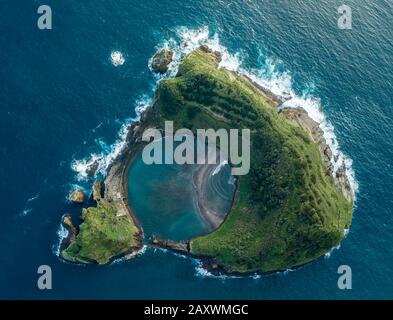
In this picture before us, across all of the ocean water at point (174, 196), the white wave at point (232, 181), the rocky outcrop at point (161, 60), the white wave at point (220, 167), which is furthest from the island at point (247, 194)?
the white wave at point (220, 167)

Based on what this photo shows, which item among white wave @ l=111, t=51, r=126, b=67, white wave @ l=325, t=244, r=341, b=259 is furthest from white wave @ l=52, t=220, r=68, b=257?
white wave @ l=325, t=244, r=341, b=259

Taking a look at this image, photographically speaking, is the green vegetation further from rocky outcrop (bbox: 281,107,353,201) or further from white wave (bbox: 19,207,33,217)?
rocky outcrop (bbox: 281,107,353,201)

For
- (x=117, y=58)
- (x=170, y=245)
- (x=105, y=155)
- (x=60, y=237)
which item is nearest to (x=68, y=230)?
(x=60, y=237)

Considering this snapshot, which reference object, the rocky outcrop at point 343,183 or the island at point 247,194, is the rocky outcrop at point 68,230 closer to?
the island at point 247,194

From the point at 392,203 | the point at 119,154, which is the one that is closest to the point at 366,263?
the point at 392,203

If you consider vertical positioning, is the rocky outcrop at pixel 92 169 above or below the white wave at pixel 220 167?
above

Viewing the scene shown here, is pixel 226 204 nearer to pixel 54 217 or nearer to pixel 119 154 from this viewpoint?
pixel 119 154
